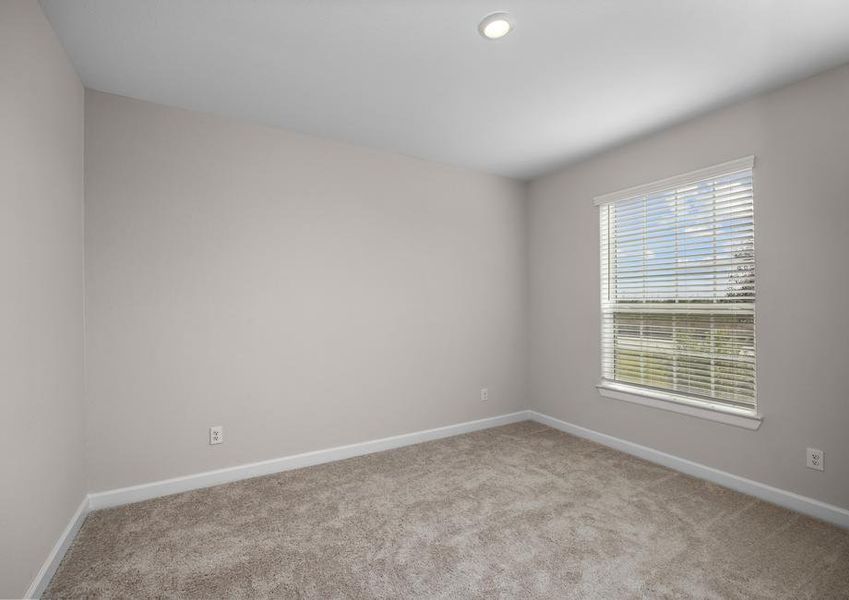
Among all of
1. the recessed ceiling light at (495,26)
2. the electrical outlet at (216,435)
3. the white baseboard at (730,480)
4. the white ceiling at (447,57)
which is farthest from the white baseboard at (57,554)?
the white baseboard at (730,480)

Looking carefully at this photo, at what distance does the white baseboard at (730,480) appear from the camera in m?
2.30

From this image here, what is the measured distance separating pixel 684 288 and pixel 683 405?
87cm

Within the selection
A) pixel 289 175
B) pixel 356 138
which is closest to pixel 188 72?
pixel 289 175

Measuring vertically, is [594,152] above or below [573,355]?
above

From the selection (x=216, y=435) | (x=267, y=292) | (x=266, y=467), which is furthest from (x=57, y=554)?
(x=267, y=292)

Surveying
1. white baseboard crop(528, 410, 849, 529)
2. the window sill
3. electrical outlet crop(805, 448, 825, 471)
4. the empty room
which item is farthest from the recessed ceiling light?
white baseboard crop(528, 410, 849, 529)

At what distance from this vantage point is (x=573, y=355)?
3.89 m

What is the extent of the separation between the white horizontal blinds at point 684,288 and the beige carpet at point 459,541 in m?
0.79

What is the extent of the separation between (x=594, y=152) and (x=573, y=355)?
1855 millimetres

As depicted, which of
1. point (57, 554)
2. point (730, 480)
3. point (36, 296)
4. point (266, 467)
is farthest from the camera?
point (266, 467)

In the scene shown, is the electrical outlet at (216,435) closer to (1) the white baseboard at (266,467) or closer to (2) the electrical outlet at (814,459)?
(1) the white baseboard at (266,467)

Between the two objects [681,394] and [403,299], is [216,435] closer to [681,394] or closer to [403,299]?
[403,299]

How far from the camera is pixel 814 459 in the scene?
7.75ft

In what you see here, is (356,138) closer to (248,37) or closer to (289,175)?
(289,175)
